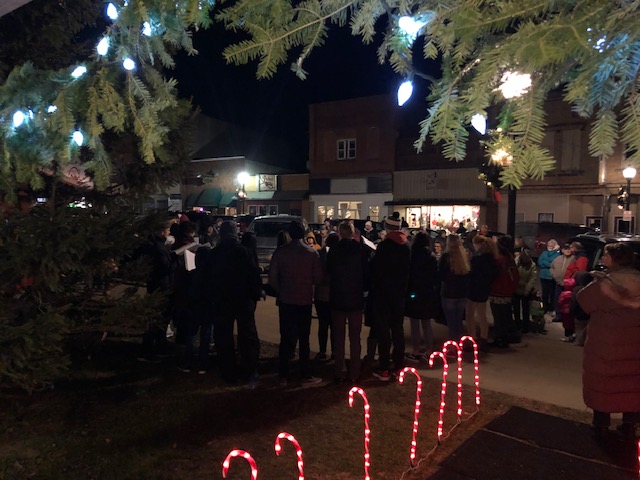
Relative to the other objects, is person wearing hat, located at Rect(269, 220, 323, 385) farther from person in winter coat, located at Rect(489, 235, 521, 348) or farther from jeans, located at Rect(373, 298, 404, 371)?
person in winter coat, located at Rect(489, 235, 521, 348)

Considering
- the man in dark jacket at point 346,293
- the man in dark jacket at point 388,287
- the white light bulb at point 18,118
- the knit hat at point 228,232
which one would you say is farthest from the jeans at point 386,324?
the white light bulb at point 18,118

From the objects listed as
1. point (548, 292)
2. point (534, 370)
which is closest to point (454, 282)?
point (534, 370)

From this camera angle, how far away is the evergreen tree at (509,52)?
198 cm

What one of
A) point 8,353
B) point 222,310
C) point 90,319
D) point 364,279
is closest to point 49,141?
point 8,353

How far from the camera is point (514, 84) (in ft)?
7.75

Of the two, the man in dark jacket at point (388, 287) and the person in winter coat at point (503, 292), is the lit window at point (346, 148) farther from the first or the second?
the man in dark jacket at point (388, 287)

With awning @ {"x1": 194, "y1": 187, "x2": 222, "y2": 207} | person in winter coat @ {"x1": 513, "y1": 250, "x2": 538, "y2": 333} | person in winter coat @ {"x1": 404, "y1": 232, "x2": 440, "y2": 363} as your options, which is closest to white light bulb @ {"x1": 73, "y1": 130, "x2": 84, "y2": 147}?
person in winter coat @ {"x1": 404, "y1": 232, "x2": 440, "y2": 363}

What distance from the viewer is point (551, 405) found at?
5363mm

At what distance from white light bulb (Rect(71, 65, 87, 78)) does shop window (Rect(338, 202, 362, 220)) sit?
2976 centimetres

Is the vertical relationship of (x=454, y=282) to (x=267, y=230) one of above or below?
below

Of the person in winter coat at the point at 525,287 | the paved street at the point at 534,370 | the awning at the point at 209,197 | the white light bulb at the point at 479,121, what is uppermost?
the awning at the point at 209,197

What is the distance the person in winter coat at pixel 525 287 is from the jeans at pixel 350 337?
3899mm

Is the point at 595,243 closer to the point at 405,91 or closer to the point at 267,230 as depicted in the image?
the point at 405,91

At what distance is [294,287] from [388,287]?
1244mm
